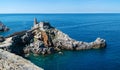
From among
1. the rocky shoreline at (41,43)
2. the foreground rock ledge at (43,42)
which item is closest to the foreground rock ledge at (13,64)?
the rocky shoreline at (41,43)

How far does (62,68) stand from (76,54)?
1033 inches

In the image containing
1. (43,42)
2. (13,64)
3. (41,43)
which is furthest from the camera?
(43,42)

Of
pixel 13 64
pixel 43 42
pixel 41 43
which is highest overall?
pixel 13 64

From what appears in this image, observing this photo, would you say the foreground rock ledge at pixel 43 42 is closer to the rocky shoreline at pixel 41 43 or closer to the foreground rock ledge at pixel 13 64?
the rocky shoreline at pixel 41 43

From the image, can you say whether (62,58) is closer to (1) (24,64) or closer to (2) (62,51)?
(2) (62,51)

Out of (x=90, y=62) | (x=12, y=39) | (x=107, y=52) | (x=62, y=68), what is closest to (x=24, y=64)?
(x=62, y=68)

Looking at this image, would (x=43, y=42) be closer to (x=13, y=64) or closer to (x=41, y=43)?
(x=41, y=43)

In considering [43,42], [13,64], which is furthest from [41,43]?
[13,64]

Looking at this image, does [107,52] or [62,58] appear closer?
[62,58]

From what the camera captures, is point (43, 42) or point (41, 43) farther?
point (43, 42)

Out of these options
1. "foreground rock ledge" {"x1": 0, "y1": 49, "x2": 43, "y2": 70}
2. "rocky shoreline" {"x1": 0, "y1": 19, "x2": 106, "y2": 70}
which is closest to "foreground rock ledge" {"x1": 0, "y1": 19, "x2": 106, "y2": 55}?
"rocky shoreline" {"x1": 0, "y1": 19, "x2": 106, "y2": 70}

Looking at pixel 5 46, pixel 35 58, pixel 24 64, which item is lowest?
pixel 35 58

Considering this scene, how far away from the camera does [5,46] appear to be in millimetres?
98000

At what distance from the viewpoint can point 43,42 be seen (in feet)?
376
